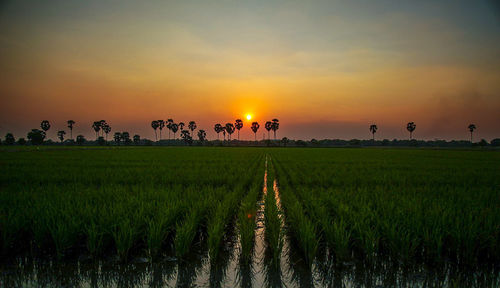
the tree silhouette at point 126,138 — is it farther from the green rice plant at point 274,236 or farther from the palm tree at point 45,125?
the green rice plant at point 274,236

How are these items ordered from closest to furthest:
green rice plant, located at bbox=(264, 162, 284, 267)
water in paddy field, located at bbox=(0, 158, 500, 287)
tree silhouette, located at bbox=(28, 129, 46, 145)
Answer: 1. water in paddy field, located at bbox=(0, 158, 500, 287)
2. green rice plant, located at bbox=(264, 162, 284, 267)
3. tree silhouette, located at bbox=(28, 129, 46, 145)

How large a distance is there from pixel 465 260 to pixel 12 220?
7.54 metres

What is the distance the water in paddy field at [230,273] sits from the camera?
3291 millimetres

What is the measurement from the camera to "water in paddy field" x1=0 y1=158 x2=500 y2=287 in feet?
10.8

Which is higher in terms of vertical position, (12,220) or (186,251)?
(12,220)

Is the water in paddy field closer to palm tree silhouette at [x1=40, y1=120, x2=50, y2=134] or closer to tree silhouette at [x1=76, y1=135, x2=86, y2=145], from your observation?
tree silhouette at [x1=76, y1=135, x2=86, y2=145]

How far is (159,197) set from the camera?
22.9 ft

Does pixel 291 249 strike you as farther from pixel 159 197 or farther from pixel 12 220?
pixel 12 220

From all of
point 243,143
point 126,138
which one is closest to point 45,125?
point 126,138

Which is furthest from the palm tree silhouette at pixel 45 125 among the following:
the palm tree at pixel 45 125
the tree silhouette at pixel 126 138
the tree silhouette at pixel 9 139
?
the tree silhouette at pixel 126 138

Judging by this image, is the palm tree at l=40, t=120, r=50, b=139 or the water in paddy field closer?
the water in paddy field

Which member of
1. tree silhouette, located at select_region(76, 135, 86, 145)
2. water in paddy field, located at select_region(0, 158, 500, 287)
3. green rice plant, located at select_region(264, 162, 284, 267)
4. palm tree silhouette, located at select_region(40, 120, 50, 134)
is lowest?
water in paddy field, located at select_region(0, 158, 500, 287)

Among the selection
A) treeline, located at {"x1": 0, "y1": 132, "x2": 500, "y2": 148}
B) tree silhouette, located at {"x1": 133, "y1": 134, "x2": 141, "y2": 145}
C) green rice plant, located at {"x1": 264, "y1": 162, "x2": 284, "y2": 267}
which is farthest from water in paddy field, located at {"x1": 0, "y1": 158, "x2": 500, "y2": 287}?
tree silhouette, located at {"x1": 133, "y1": 134, "x2": 141, "y2": 145}

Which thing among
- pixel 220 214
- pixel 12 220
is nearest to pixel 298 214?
pixel 220 214
